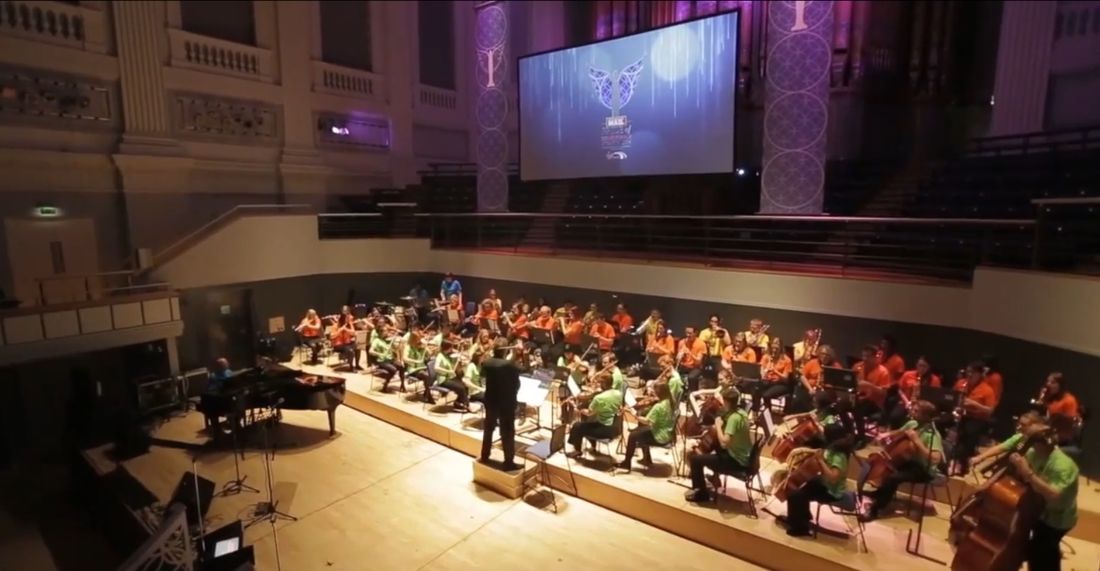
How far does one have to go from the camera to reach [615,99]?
12172 millimetres

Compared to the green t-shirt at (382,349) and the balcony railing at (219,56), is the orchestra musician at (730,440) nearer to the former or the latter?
the green t-shirt at (382,349)

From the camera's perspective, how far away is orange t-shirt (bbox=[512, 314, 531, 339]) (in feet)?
34.7

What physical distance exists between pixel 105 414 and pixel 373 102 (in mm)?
10379

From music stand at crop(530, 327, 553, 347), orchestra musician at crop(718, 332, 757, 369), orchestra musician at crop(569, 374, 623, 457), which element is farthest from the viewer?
music stand at crop(530, 327, 553, 347)

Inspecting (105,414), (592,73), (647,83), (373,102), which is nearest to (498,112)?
(592,73)

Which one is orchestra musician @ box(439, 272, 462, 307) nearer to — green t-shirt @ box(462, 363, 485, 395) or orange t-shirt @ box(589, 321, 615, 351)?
orange t-shirt @ box(589, 321, 615, 351)

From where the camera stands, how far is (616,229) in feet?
40.9

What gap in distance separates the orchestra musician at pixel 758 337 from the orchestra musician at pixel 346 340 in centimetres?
706

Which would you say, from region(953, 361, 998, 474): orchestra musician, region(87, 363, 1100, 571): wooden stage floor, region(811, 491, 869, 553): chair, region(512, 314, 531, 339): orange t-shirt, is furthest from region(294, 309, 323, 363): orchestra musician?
region(953, 361, 998, 474): orchestra musician

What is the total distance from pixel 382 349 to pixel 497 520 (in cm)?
477

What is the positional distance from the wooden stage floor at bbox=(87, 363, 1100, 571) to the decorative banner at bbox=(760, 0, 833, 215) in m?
4.62

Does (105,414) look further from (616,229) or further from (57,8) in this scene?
(616,229)

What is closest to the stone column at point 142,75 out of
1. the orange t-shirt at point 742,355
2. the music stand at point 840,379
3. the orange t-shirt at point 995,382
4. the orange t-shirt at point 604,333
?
the orange t-shirt at point 604,333

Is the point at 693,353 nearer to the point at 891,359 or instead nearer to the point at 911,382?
the point at 891,359
